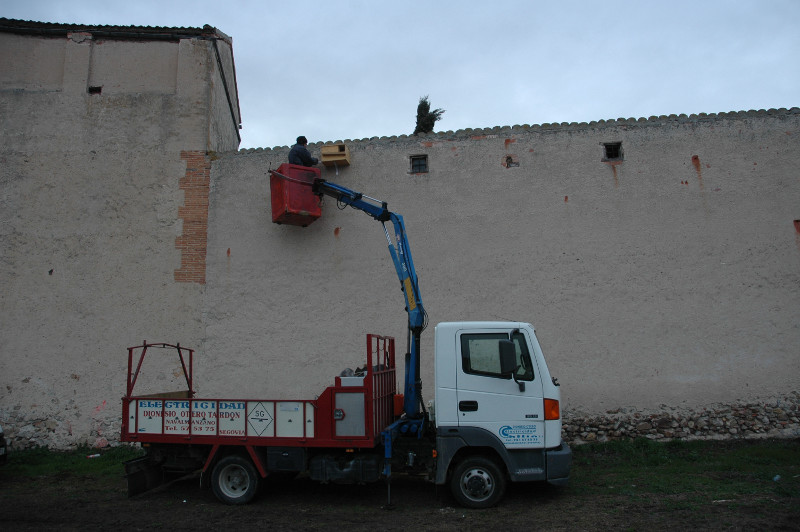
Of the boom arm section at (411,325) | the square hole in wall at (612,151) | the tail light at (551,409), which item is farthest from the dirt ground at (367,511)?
the square hole in wall at (612,151)

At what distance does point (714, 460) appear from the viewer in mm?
8984

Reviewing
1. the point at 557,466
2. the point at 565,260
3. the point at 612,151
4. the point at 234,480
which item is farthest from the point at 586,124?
the point at 234,480

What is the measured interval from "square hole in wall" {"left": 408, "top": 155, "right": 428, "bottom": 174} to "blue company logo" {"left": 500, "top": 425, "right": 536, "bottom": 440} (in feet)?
20.9

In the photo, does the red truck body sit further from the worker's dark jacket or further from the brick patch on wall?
the worker's dark jacket

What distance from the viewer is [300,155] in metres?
11.2

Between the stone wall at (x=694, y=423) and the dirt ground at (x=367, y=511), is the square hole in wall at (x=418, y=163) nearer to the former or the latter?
the stone wall at (x=694, y=423)

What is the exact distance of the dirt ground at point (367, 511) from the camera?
614cm

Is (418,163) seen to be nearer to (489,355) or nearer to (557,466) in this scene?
(489,355)

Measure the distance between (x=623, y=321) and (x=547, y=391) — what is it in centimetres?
454

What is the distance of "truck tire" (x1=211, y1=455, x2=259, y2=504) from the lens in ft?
23.6

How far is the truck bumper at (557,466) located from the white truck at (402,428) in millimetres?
13

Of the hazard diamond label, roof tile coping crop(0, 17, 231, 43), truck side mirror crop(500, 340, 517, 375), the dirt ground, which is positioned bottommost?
the dirt ground

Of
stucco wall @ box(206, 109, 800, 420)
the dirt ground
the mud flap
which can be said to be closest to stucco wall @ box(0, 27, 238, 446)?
stucco wall @ box(206, 109, 800, 420)

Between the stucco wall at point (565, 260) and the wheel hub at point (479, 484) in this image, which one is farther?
the stucco wall at point (565, 260)
